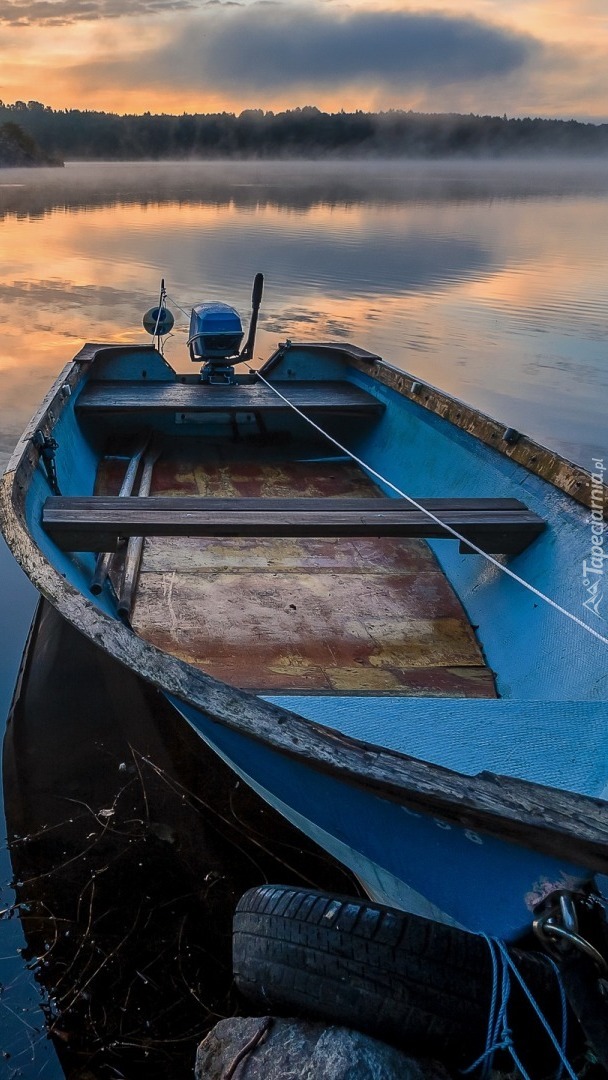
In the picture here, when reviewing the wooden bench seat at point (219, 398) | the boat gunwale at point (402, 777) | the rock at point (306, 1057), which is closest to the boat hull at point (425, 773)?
the boat gunwale at point (402, 777)

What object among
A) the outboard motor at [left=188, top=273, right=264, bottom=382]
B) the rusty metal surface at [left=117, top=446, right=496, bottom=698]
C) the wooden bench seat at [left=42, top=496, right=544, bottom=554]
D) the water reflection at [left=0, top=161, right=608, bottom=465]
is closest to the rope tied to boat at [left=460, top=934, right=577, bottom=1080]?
the rusty metal surface at [left=117, top=446, right=496, bottom=698]

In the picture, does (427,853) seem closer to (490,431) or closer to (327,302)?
(490,431)

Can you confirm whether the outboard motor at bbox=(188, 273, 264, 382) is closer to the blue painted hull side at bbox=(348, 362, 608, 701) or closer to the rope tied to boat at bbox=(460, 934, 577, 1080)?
the blue painted hull side at bbox=(348, 362, 608, 701)

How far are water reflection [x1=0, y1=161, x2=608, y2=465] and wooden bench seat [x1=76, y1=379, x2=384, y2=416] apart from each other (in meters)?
2.66

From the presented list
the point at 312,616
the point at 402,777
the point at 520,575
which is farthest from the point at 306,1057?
the point at 520,575

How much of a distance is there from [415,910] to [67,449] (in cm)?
443

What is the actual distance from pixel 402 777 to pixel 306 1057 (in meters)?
0.84

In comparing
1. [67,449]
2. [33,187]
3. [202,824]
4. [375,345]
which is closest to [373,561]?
[202,824]

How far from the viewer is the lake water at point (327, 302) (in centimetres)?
1046

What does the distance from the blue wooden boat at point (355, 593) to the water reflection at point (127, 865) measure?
1.74 feet

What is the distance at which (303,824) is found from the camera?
3.07 m

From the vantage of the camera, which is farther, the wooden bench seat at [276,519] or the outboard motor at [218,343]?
the outboard motor at [218,343]

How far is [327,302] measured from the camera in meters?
19.8

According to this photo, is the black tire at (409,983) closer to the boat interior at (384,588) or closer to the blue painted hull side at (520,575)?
the boat interior at (384,588)
